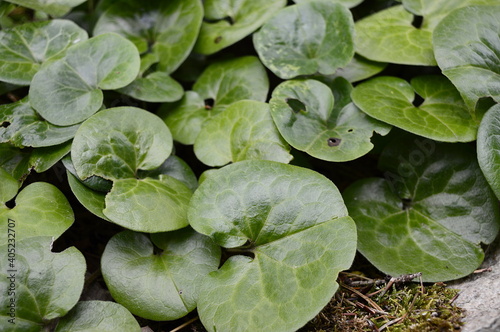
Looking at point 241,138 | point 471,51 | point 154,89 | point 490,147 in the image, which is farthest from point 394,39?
point 154,89

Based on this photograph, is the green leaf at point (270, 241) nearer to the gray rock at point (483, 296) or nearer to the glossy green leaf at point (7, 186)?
the gray rock at point (483, 296)

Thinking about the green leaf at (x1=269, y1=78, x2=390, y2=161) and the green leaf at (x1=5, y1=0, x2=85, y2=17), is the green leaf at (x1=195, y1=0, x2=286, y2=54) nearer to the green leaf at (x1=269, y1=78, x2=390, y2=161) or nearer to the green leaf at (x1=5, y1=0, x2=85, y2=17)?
the green leaf at (x1=269, y1=78, x2=390, y2=161)

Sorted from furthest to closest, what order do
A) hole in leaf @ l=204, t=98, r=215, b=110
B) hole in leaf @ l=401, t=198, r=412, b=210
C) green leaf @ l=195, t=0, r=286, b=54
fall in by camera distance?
1. hole in leaf @ l=204, t=98, r=215, b=110
2. green leaf @ l=195, t=0, r=286, b=54
3. hole in leaf @ l=401, t=198, r=412, b=210

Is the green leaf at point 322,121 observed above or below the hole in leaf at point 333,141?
above

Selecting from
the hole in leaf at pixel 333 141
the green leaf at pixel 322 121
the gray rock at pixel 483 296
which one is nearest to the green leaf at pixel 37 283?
the green leaf at pixel 322 121

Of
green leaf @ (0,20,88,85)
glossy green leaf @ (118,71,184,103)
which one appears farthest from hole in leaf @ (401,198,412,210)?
green leaf @ (0,20,88,85)
